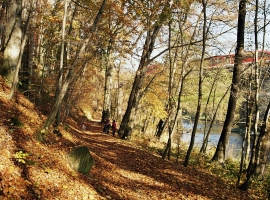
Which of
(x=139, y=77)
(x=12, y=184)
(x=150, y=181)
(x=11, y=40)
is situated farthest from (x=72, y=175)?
(x=139, y=77)

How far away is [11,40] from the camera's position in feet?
33.2

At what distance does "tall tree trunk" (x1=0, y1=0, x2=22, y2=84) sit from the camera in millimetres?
10047

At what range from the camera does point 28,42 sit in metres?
12.9

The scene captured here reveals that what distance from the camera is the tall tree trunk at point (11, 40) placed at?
1005cm

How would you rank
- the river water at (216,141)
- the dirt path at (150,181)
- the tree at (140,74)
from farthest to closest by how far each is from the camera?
the river water at (216,141)
the tree at (140,74)
the dirt path at (150,181)

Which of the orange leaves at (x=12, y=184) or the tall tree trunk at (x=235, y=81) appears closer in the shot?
the orange leaves at (x=12, y=184)

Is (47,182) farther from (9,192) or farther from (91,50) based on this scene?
(91,50)

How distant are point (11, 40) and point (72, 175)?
6.94m

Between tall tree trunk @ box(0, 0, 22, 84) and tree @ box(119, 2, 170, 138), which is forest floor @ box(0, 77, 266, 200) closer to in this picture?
tall tree trunk @ box(0, 0, 22, 84)

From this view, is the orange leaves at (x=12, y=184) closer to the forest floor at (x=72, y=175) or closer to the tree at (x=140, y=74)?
the forest floor at (x=72, y=175)

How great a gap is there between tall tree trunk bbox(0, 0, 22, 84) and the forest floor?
987 millimetres

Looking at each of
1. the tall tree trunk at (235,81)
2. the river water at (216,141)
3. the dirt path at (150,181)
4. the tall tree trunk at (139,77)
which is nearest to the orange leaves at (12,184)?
the dirt path at (150,181)

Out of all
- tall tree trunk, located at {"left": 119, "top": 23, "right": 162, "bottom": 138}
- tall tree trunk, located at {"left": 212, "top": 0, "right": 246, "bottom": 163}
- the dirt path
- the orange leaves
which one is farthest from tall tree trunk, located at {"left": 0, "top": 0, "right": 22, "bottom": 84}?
tall tree trunk, located at {"left": 212, "top": 0, "right": 246, "bottom": 163}

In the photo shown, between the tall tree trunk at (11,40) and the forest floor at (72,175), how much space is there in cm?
99
